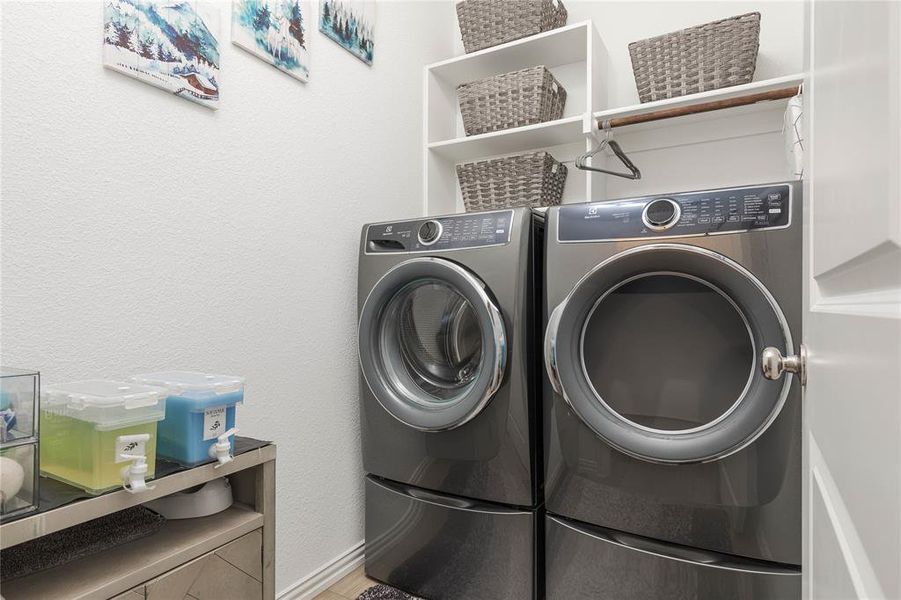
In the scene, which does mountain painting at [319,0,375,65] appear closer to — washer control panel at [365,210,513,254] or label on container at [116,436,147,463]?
washer control panel at [365,210,513,254]

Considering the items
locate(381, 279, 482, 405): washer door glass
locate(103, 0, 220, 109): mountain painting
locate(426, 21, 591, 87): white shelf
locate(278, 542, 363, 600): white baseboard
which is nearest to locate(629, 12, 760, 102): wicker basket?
locate(426, 21, 591, 87): white shelf

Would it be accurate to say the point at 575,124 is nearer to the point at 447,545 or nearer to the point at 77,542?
the point at 447,545

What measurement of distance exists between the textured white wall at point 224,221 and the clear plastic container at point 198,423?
0.91 ft

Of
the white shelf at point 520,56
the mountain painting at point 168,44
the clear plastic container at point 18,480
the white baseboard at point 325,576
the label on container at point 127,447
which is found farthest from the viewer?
the white shelf at point 520,56

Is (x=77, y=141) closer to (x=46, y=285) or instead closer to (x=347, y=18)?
(x=46, y=285)

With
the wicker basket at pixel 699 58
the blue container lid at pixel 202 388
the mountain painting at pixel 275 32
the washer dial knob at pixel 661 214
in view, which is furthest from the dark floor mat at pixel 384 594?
the wicker basket at pixel 699 58

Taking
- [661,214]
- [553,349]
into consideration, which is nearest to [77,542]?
[553,349]

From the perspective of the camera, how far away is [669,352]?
127 centimetres

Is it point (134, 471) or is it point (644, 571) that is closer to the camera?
point (134, 471)

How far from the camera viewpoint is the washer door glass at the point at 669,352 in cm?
115

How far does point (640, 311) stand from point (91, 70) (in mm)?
1341

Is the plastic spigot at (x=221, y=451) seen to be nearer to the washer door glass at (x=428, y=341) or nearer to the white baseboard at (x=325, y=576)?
the washer door glass at (x=428, y=341)

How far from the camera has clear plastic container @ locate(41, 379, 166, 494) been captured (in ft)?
2.58

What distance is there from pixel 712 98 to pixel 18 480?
77.8 inches
